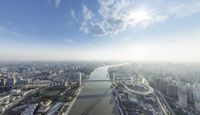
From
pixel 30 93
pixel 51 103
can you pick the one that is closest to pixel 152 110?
pixel 51 103

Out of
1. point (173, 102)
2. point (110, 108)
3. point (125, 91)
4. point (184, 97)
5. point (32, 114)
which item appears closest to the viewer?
point (32, 114)

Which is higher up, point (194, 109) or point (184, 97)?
point (184, 97)

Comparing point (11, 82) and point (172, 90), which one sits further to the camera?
point (11, 82)

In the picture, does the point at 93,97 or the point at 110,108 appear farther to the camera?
the point at 93,97

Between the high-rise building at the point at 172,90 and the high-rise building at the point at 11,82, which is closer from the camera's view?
the high-rise building at the point at 172,90

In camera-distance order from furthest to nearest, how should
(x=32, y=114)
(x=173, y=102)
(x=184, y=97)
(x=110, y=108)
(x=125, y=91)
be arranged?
(x=125, y=91), (x=173, y=102), (x=184, y=97), (x=110, y=108), (x=32, y=114)

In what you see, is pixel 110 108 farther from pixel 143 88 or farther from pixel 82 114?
pixel 143 88

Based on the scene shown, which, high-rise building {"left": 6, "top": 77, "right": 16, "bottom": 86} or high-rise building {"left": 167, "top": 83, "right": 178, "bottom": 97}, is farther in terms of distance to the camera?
high-rise building {"left": 6, "top": 77, "right": 16, "bottom": 86}

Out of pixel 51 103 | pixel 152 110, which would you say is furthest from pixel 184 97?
pixel 51 103

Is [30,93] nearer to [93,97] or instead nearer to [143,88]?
[93,97]
